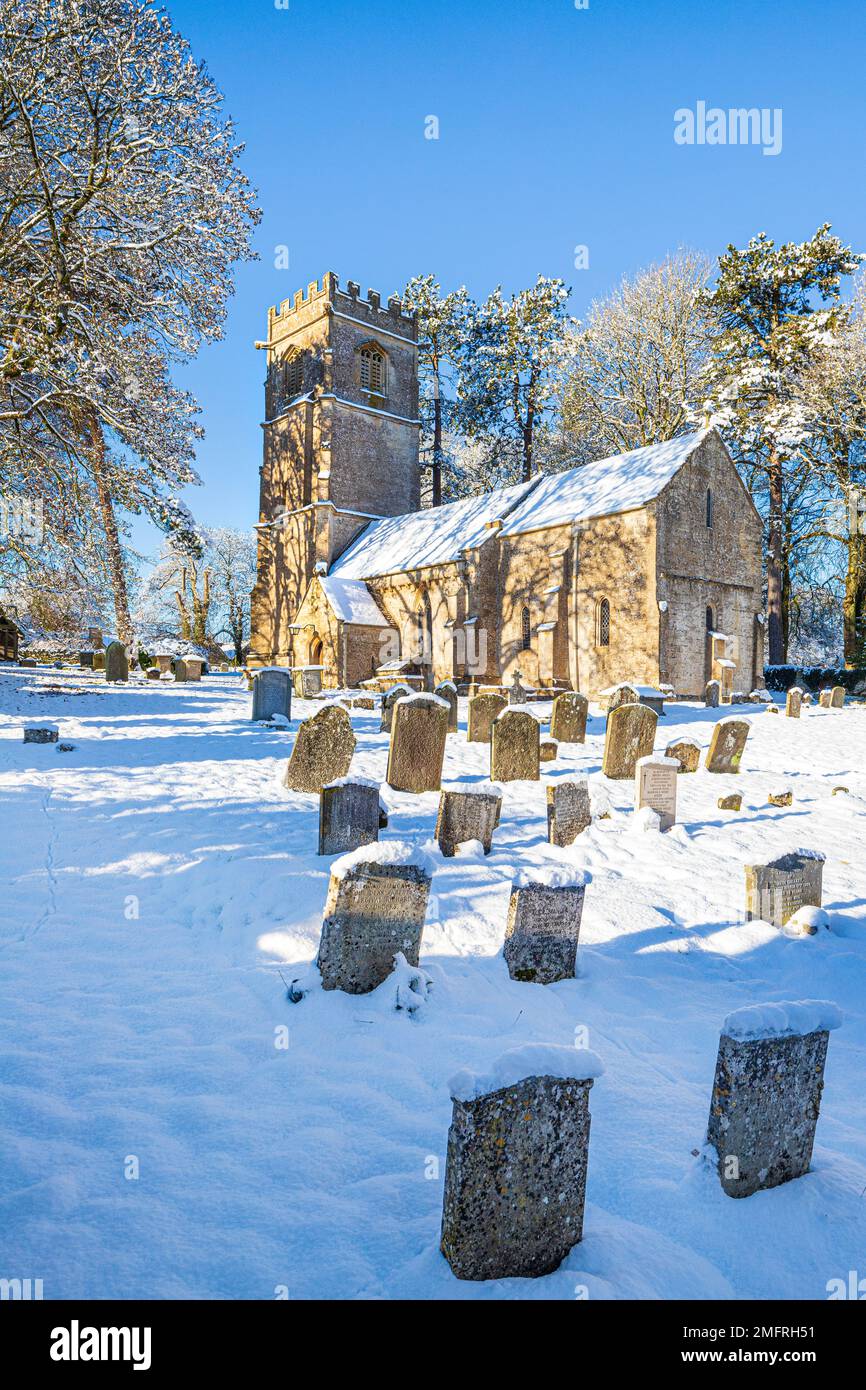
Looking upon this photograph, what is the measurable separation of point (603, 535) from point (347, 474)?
14.7m

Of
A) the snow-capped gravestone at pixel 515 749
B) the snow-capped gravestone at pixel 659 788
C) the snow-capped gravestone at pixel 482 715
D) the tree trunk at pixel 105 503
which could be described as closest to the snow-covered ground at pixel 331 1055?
the snow-capped gravestone at pixel 659 788

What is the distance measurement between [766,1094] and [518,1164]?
3.04ft

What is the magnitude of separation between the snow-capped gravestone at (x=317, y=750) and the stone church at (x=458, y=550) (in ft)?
52.2

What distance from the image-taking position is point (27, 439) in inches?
497

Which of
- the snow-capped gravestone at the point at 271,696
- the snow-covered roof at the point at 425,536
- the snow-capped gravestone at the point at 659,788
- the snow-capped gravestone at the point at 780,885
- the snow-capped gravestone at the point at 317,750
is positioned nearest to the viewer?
the snow-capped gravestone at the point at 780,885

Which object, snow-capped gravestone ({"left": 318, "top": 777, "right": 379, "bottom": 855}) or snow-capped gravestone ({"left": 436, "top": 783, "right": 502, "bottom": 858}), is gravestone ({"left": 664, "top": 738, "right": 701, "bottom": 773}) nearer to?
snow-capped gravestone ({"left": 436, "top": 783, "right": 502, "bottom": 858})

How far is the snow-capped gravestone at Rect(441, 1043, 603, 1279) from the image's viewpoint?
185cm

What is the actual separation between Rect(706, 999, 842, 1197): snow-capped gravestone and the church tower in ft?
95.4

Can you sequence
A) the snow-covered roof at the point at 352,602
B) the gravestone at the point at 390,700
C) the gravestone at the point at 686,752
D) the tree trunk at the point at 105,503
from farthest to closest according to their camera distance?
1. the snow-covered roof at the point at 352,602
2. the tree trunk at the point at 105,503
3. the gravestone at the point at 390,700
4. the gravestone at the point at 686,752

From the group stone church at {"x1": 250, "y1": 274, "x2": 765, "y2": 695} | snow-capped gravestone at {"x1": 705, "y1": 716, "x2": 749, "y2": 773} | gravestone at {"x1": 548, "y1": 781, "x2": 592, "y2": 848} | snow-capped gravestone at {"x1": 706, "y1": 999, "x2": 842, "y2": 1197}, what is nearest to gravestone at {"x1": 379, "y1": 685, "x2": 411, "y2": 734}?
snow-capped gravestone at {"x1": 705, "y1": 716, "x2": 749, "y2": 773}

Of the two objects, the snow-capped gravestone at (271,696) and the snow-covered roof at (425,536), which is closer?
the snow-capped gravestone at (271,696)

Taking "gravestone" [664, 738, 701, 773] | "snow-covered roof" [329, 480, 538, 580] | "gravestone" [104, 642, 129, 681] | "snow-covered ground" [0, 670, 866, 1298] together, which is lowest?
"snow-covered ground" [0, 670, 866, 1298]

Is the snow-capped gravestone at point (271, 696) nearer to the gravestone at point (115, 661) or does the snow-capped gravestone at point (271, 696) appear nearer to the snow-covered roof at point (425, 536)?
the gravestone at point (115, 661)

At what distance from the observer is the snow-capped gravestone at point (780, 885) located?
15.1ft
